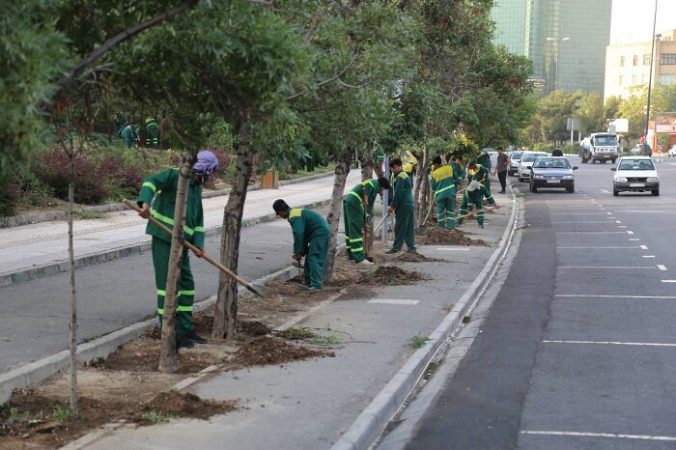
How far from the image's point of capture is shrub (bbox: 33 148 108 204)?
74.2 ft

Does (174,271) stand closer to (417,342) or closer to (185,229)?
(185,229)

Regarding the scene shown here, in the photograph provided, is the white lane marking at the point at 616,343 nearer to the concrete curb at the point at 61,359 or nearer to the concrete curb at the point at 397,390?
the concrete curb at the point at 397,390

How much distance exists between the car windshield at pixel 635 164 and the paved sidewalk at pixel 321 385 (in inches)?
1183

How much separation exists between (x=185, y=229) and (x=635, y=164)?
118 feet

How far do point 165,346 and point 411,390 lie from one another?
2.21 meters

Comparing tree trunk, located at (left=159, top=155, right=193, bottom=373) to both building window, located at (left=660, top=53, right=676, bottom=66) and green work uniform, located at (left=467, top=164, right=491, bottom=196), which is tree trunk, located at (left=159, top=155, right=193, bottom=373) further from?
building window, located at (left=660, top=53, right=676, bottom=66)

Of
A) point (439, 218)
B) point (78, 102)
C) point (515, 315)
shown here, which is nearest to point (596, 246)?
point (439, 218)

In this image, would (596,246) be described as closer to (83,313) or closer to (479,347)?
(479,347)

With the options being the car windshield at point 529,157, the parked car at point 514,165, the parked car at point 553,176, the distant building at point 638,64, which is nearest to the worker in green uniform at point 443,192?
the parked car at point 553,176

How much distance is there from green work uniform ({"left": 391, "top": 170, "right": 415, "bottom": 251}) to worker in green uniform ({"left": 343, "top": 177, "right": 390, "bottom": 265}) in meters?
Answer: 1.77

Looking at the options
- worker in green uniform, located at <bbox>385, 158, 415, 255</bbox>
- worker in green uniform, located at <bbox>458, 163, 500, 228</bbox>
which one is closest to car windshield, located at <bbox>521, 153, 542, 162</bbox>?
worker in green uniform, located at <bbox>458, 163, 500, 228</bbox>

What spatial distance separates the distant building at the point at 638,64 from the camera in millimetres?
157125

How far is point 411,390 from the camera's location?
371 inches

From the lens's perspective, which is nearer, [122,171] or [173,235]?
[173,235]
